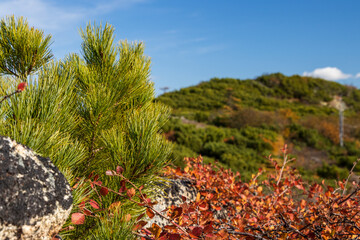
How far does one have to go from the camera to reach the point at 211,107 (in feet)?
73.0

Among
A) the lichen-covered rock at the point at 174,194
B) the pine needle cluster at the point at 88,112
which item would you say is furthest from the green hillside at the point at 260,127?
the pine needle cluster at the point at 88,112

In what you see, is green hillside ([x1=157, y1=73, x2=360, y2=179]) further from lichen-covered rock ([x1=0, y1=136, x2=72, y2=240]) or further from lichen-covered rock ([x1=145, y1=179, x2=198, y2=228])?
lichen-covered rock ([x1=0, y1=136, x2=72, y2=240])

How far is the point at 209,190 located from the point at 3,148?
8.55 ft

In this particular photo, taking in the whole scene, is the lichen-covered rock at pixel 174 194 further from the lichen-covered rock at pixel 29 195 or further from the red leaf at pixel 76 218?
the lichen-covered rock at pixel 29 195

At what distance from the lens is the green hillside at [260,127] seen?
11250 mm

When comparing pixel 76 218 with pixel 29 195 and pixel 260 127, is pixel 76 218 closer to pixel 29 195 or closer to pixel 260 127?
pixel 29 195

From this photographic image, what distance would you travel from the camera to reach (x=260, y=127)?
15633 mm

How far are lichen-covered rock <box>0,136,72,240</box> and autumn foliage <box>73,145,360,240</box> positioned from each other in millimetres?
228

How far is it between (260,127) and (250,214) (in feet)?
43.0

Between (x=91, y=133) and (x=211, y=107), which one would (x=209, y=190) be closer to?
(x=91, y=133)

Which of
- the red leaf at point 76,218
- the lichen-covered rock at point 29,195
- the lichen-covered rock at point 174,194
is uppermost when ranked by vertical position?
the lichen-covered rock at point 29,195

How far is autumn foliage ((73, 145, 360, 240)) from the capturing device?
1890 millimetres

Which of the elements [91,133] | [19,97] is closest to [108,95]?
[91,133]

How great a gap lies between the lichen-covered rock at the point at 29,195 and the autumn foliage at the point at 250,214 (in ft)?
0.75
